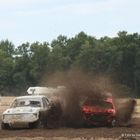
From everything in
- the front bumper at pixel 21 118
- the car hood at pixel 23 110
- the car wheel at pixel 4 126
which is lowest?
the car wheel at pixel 4 126

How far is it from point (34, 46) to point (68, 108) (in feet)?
291

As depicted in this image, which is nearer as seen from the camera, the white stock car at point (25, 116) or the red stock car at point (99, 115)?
the white stock car at point (25, 116)

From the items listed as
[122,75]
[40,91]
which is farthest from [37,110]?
[122,75]

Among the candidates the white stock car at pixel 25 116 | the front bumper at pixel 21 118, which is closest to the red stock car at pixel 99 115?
the white stock car at pixel 25 116

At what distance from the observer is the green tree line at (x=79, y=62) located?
9706cm

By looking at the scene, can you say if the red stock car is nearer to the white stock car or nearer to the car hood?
the white stock car

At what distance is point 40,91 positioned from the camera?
137 ft

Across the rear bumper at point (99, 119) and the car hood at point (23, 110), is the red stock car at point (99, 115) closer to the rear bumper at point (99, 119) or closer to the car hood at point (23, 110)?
the rear bumper at point (99, 119)

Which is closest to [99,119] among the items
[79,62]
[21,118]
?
[21,118]

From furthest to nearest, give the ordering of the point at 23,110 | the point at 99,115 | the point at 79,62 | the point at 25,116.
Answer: the point at 79,62 → the point at 99,115 → the point at 23,110 → the point at 25,116

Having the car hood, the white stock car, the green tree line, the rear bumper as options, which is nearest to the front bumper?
the white stock car

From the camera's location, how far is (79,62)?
10169 centimetres

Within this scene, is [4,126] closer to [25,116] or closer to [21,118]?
[21,118]

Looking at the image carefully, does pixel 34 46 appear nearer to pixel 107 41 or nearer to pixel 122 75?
pixel 107 41
